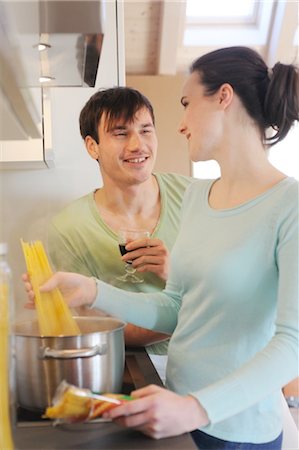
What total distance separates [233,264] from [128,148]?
55 cm

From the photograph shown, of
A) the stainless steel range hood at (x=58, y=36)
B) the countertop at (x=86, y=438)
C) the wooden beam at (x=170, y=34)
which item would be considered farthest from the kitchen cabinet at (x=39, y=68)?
the wooden beam at (x=170, y=34)

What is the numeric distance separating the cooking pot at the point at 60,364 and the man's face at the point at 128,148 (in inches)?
23.9

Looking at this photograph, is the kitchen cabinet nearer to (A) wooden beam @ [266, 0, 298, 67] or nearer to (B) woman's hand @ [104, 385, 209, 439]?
(B) woman's hand @ [104, 385, 209, 439]

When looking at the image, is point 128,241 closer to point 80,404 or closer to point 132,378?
point 132,378

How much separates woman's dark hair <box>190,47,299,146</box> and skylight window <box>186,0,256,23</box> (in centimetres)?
223

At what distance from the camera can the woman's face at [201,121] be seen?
79cm

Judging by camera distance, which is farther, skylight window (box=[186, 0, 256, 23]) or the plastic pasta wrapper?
skylight window (box=[186, 0, 256, 23])

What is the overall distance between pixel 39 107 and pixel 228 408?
77cm

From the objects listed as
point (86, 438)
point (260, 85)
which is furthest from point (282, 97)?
point (86, 438)

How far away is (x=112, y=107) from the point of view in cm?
118

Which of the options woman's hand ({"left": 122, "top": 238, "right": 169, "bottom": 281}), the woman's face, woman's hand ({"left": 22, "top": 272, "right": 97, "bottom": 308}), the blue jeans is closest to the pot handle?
woman's hand ({"left": 22, "top": 272, "right": 97, "bottom": 308})

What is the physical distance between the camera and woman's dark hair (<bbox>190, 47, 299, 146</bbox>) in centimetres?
78

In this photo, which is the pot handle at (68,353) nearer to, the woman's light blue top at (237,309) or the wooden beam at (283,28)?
the woman's light blue top at (237,309)

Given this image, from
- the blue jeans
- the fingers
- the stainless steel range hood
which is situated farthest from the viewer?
the fingers
